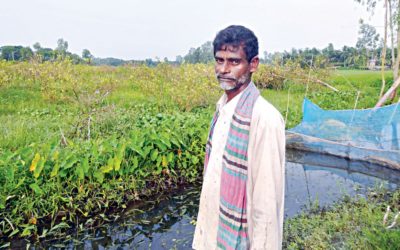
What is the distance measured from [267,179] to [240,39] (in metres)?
0.55

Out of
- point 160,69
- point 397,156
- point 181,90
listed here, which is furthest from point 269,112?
point 160,69

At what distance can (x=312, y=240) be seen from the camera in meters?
2.65

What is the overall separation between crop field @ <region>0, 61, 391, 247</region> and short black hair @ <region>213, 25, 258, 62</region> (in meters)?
2.54

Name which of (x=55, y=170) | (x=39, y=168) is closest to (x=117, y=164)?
(x=55, y=170)

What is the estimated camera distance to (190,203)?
3.77 m

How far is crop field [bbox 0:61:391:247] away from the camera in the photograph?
3.06 m

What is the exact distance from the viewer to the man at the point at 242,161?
3.72 ft

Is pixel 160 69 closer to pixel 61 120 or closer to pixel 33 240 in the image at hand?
pixel 61 120

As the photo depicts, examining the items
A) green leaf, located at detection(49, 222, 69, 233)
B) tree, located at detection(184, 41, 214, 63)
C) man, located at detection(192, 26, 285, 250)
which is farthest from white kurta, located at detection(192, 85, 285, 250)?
tree, located at detection(184, 41, 214, 63)

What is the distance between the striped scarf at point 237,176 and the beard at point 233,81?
36 mm

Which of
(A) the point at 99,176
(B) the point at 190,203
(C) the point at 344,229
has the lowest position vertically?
(B) the point at 190,203

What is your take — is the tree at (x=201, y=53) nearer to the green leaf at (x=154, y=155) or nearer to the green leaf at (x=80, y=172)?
the green leaf at (x=154, y=155)

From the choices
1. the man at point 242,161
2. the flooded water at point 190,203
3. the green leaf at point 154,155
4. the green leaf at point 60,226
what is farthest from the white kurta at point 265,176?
the green leaf at point 154,155

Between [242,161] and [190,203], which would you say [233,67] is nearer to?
[242,161]
